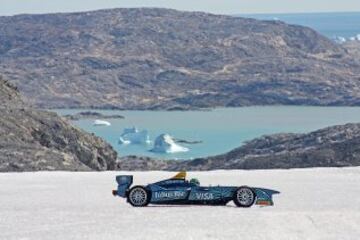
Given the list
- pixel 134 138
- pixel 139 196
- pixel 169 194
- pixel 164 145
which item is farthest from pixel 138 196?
pixel 134 138

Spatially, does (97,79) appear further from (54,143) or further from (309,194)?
(309,194)

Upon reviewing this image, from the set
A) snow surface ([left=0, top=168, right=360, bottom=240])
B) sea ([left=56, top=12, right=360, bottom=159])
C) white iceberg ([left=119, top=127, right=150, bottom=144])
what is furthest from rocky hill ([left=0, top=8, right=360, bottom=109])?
snow surface ([left=0, top=168, right=360, bottom=240])

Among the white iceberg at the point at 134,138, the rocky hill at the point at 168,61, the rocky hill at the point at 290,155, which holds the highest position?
the rocky hill at the point at 168,61

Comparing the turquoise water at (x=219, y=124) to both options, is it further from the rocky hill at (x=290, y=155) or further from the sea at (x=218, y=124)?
the rocky hill at (x=290, y=155)

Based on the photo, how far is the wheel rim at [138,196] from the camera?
11.2 meters

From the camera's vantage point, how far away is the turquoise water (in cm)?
5347

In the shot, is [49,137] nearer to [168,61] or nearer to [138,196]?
[138,196]

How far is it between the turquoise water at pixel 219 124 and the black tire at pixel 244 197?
36758mm

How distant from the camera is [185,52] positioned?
390 feet

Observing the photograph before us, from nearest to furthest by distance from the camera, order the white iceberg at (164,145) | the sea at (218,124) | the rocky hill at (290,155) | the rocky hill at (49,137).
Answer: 1. the rocky hill at (290,155)
2. the rocky hill at (49,137)
3. the white iceberg at (164,145)
4. the sea at (218,124)

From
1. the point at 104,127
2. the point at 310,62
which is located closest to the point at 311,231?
the point at 104,127

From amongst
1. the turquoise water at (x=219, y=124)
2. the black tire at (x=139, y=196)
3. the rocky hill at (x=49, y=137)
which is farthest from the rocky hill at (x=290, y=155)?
the turquoise water at (x=219, y=124)

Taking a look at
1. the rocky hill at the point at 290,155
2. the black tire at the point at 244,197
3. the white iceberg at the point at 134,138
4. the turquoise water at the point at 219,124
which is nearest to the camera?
the black tire at the point at 244,197

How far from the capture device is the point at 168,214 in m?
10.5
